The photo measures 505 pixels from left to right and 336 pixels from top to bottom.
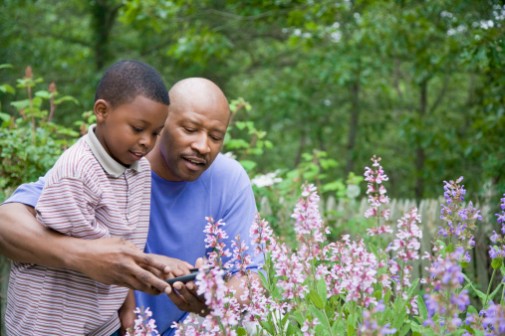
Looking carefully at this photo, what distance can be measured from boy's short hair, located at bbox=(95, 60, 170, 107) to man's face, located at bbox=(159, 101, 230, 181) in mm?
249

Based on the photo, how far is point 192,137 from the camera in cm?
263

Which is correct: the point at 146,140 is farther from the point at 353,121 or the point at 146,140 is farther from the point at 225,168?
the point at 353,121

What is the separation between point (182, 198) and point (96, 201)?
0.59m

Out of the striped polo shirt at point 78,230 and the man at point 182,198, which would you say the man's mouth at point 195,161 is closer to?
the man at point 182,198

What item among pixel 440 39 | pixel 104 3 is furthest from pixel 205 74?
pixel 440 39

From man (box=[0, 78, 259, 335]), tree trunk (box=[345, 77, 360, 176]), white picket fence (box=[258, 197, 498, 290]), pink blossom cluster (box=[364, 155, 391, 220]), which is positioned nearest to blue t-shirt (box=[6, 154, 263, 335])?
man (box=[0, 78, 259, 335])

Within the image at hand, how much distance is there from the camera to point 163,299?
9.04 ft

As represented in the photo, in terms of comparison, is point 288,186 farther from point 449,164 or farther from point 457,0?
point 449,164

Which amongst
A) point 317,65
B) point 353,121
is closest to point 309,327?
point 317,65

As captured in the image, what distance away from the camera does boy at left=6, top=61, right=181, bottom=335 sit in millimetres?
2225

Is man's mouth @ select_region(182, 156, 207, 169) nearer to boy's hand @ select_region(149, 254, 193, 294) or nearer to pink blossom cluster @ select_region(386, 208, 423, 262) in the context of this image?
boy's hand @ select_region(149, 254, 193, 294)

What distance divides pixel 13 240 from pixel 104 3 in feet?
34.0

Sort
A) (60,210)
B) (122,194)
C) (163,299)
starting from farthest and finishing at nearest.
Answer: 1. (163,299)
2. (122,194)
3. (60,210)

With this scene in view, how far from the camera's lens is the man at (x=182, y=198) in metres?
2.30
